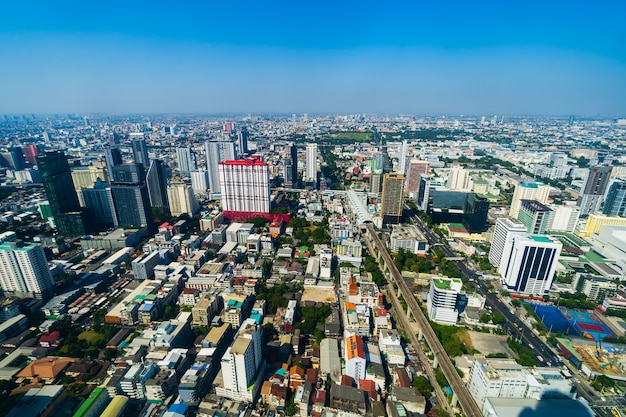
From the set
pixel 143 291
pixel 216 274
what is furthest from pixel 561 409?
pixel 143 291

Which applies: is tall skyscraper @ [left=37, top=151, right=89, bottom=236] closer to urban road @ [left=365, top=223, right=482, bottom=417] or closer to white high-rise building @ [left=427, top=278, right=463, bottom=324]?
urban road @ [left=365, top=223, right=482, bottom=417]

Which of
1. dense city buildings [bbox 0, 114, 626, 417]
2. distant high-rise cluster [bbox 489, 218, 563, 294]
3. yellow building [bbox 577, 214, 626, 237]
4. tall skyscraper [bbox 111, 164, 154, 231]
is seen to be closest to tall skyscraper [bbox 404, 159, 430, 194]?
dense city buildings [bbox 0, 114, 626, 417]

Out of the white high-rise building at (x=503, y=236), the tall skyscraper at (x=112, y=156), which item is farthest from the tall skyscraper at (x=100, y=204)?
the white high-rise building at (x=503, y=236)

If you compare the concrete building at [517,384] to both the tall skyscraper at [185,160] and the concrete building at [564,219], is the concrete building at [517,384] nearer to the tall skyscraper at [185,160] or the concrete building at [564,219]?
the concrete building at [564,219]

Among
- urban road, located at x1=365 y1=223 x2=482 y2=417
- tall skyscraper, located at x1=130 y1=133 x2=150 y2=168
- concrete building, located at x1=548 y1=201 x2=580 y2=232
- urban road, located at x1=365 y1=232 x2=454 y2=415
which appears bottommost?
urban road, located at x1=365 y1=232 x2=454 y2=415

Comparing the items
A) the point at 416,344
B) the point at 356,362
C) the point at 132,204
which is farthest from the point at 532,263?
the point at 132,204

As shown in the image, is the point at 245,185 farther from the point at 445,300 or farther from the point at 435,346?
the point at 435,346
